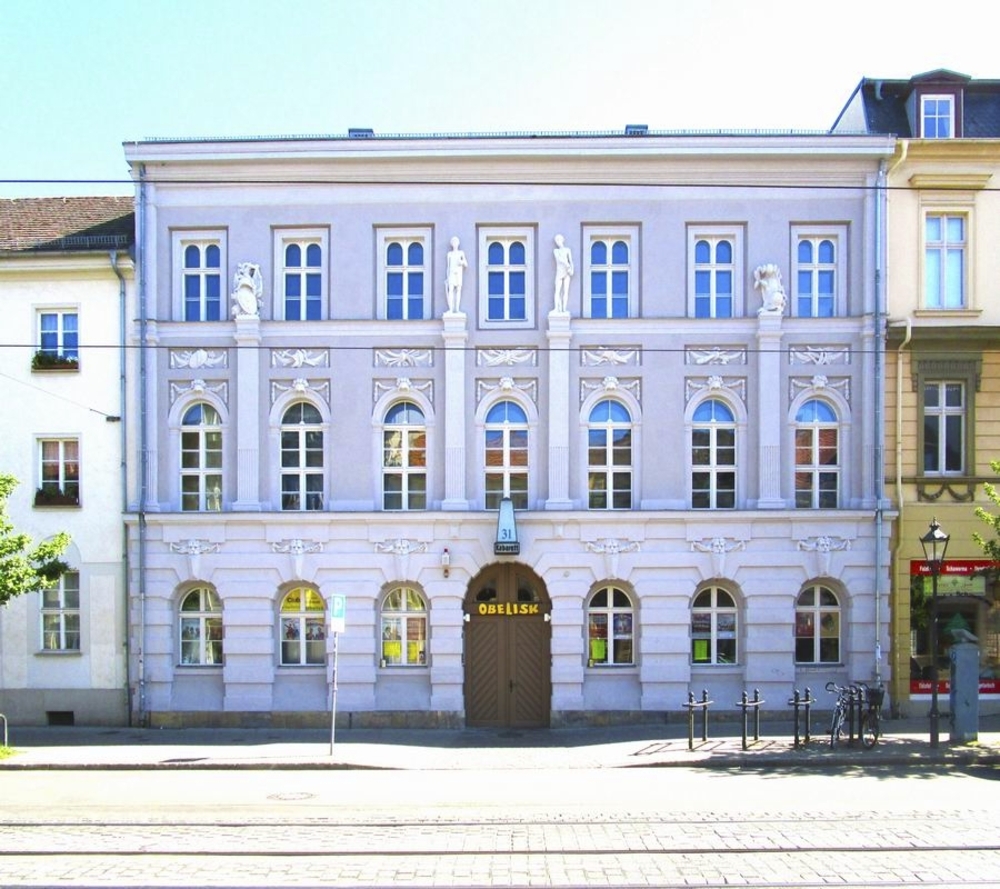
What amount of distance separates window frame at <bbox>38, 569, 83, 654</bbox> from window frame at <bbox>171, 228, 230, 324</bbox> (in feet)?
20.3

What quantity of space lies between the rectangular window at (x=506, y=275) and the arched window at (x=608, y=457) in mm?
2722

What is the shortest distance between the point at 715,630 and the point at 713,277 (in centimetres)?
754

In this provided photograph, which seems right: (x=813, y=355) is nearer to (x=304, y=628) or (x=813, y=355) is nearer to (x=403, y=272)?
(x=403, y=272)

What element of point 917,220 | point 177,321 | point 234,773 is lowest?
point 234,773

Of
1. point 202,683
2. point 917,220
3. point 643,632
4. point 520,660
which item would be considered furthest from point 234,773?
point 917,220

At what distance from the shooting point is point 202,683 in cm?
2231

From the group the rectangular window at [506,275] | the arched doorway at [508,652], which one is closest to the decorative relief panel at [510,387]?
the rectangular window at [506,275]

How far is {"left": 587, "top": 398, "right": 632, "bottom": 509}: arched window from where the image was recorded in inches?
883

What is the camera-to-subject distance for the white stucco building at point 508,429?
22.0 m

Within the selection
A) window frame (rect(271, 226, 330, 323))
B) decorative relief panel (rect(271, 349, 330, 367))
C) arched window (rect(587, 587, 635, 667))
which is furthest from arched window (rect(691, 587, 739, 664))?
window frame (rect(271, 226, 330, 323))

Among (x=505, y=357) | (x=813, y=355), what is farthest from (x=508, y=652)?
(x=813, y=355)

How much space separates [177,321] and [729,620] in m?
13.4

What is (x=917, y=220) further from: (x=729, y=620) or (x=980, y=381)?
(x=729, y=620)

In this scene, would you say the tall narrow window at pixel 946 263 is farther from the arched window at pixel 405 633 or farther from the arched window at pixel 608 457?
the arched window at pixel 405 633
